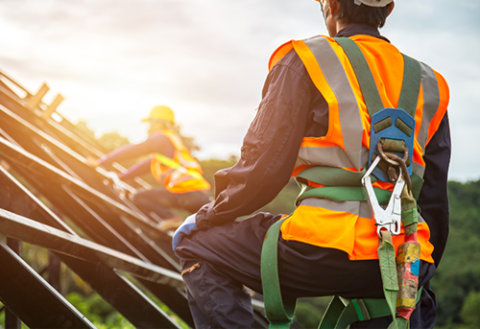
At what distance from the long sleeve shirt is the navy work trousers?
370 cm

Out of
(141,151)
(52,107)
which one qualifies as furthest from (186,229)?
(52,107)

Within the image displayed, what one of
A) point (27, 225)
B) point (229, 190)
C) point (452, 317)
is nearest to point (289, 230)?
point (229, 190)

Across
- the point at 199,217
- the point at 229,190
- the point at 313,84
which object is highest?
the point at 313,84

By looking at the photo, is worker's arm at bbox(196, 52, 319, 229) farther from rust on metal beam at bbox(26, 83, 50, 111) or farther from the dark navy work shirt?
rust on metal beam at bbox(26, 83, 50, 111)

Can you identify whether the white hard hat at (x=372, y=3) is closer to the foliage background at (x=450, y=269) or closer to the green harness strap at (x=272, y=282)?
the green harness strap at (x=272, y=282)

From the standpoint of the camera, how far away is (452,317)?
886 inches

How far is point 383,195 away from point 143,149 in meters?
4.22

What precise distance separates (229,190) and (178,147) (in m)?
4.05

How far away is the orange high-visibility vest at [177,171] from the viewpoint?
548 centimetres

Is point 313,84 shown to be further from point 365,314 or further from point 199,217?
point 365,314

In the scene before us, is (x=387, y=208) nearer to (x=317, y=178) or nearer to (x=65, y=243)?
(x=317, y=178)

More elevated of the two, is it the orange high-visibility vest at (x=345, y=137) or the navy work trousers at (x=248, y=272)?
the orange high-visibility vest at (x=345, y=137)

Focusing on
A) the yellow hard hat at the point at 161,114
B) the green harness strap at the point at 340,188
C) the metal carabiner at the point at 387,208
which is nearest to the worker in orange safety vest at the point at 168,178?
the yellow hard hat at the point at 161,114

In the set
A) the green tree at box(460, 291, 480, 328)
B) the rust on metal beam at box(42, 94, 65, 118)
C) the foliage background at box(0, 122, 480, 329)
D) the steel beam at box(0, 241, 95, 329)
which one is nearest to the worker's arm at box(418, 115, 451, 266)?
the steel beam at box(0, 241, 95, 329)
